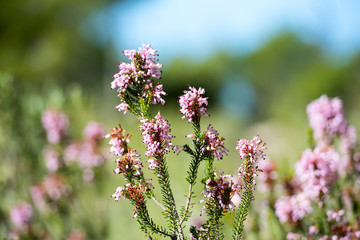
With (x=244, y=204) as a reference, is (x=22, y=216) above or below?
above

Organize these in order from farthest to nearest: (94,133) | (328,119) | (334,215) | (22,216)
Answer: (94,133), (22,216), (328,119), (334,215)

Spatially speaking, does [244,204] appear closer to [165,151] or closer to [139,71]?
[165,151]

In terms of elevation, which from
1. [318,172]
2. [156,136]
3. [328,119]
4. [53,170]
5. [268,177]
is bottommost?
[156,136]

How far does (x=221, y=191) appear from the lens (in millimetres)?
1524

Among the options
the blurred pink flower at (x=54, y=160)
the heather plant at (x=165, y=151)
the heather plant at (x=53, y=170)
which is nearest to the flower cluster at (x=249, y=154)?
the heather plant at (x=165, y=151)

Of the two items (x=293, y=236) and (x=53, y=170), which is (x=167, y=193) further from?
(x=53, y=170)

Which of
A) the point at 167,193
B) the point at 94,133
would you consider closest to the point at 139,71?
the point at 167,193

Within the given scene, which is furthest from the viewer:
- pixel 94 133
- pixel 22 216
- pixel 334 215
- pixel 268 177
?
pixel 94 133

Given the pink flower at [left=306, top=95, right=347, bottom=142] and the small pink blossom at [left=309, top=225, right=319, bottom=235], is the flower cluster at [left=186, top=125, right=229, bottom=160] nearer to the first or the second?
the small pink blossom at [left=309, top=225, right=319, bottom=235]

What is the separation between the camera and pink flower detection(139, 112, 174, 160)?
4.91 ft

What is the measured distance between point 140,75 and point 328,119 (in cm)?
193

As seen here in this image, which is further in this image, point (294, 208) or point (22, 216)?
point (22, 216)

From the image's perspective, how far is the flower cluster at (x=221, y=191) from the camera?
1.52 metres

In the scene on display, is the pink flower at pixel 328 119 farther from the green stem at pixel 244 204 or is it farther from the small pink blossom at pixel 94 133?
the small pink blossom at pixel 94 133
